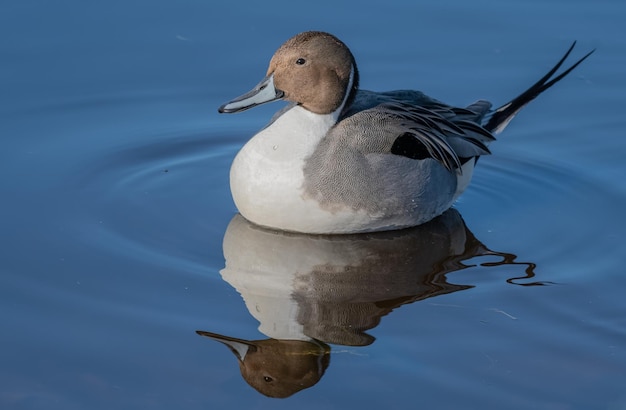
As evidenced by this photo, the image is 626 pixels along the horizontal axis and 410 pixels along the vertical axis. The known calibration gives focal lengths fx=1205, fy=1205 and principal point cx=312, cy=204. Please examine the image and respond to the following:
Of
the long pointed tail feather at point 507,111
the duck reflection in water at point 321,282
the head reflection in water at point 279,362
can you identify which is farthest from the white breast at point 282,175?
the long pointed tail feather at point 507,111

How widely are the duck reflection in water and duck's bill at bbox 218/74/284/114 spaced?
2.29 ft

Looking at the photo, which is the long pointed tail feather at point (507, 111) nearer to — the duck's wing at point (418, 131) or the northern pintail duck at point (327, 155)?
the duck's wing at point (418, 131)

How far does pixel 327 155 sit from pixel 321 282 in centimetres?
84

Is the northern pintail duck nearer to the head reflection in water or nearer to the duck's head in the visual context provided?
the duck's head

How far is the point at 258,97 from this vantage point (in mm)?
7043

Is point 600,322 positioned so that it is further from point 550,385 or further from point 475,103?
point 475,103

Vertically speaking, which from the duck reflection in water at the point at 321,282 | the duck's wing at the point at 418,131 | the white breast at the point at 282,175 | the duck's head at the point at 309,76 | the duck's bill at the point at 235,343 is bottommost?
the duck's bill at the point at 235,343

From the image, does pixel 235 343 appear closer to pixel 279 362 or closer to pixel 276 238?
pixel 279 362

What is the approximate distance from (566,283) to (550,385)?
3.68 ft

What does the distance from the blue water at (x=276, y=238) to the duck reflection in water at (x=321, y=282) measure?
0.02m

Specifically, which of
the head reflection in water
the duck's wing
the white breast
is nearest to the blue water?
the head reflection in water

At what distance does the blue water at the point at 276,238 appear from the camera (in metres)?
5.54

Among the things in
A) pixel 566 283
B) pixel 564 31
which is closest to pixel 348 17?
pixel 564 31

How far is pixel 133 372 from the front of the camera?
17.9ft
